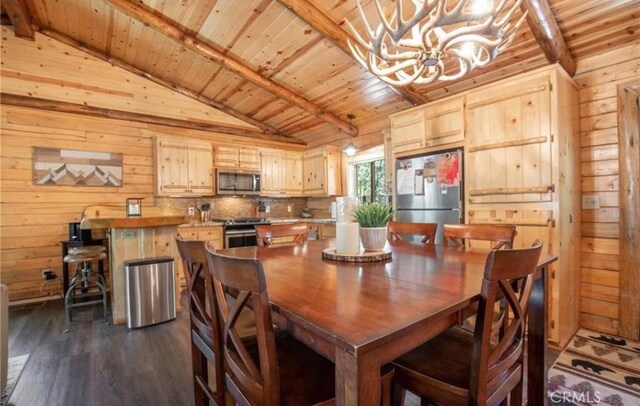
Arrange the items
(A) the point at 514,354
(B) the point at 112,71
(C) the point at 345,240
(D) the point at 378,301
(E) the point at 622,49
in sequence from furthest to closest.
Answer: (B) the point at 112,71 < (E) the point at 622,49 < (C) the point at 345,240 < (A) the point at 514,354 < (D) the point at 378,301

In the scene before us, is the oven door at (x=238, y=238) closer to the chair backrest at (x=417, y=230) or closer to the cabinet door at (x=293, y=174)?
the cabinet door at (x=293, y=174)

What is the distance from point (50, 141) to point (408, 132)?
439 cm

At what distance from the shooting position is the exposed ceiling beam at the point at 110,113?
3551 mm

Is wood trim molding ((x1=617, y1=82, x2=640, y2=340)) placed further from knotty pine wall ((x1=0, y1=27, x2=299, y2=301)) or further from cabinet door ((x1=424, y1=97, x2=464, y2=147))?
knotty pine wall ((x1=0, y1=27, x2=299, y2=301))

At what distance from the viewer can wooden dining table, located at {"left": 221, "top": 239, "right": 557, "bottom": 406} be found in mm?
673

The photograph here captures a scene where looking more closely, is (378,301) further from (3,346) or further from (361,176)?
(361,176)

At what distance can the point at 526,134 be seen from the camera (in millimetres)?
2500

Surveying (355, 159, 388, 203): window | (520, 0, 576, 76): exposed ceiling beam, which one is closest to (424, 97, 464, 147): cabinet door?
(520, 0, 576, 76): exposed ceiling beam

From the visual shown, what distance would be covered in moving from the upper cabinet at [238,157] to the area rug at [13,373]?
3.05 metres

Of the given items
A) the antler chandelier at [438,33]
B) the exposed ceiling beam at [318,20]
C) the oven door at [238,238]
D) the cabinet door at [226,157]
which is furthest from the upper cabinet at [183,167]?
the antler chandelier at [438,33]

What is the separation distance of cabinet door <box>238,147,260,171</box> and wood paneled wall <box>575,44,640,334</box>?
4.10 metres

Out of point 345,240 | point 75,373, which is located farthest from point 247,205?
point 345,240

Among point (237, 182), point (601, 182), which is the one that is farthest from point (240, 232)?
point (601, 182)

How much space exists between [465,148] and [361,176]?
225 cm
